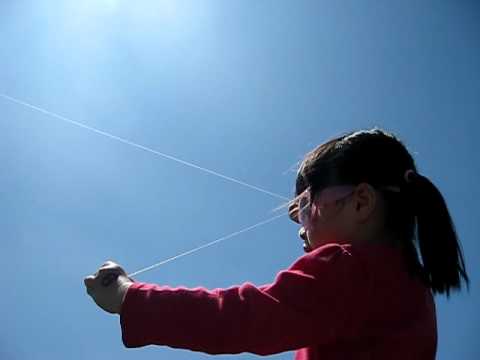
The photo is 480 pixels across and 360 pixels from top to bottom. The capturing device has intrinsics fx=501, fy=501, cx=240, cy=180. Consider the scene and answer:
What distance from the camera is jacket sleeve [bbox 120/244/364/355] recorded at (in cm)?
64

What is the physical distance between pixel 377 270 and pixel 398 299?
0.05 meters

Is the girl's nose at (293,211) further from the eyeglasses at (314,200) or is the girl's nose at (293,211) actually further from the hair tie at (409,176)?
the hair tie at (409,176)

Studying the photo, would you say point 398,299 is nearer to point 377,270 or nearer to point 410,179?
point 377,270

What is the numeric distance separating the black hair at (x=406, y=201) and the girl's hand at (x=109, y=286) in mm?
378

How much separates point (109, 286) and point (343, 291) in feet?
1.07

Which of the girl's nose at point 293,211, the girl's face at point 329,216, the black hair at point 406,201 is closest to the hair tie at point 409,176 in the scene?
the black hair at point 406,201

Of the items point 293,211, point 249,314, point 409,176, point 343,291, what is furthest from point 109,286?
point 409,176

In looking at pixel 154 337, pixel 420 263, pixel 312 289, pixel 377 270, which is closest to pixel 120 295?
pixel 154 337

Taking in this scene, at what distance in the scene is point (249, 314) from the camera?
0.65 meters

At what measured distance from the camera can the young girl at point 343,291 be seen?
2.13 feet

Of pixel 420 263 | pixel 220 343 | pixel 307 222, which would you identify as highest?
pixel 307 222

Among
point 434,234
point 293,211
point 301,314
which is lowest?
point 301,314

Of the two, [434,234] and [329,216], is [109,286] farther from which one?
[434,234]

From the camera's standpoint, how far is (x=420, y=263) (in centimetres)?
84
